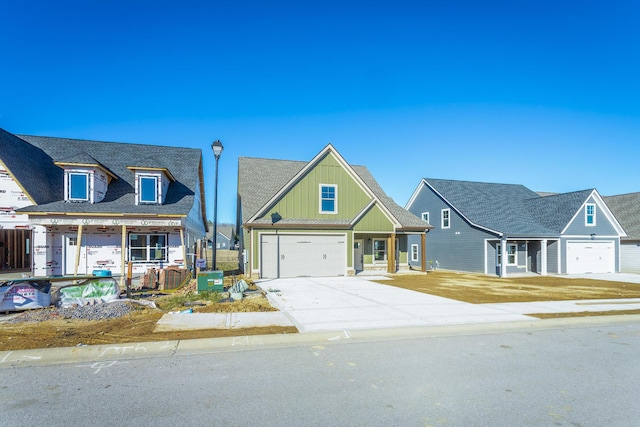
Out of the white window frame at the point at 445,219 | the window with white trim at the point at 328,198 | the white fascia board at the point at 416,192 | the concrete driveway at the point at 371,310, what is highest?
the white fascia board at the point at 416,192

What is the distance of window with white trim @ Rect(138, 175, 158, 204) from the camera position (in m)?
19.0

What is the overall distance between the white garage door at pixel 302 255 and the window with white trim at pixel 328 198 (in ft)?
5.58

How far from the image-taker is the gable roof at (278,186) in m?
21.5

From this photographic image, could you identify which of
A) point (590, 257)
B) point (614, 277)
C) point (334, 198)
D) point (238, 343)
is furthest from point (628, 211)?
point (238, 343)

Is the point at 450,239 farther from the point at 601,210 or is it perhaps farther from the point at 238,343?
the point at 238,343

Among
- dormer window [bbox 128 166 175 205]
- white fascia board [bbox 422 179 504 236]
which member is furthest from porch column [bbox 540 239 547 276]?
dormer window [bbox 128 166 175 205]

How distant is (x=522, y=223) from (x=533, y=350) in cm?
2276

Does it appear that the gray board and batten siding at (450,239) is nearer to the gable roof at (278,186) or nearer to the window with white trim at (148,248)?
the gable roof at (278,186)

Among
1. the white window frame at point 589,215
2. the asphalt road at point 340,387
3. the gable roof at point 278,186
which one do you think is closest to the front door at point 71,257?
the gable roof at point 278,186

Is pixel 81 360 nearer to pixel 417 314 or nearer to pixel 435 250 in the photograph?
pixel 417 314

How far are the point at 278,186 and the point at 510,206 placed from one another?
1862cm

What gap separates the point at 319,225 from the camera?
70.0ft

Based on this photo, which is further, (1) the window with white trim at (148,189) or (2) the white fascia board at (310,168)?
(2) the white fascia board at (310,168)

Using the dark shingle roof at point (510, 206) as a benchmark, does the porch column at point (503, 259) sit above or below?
below
